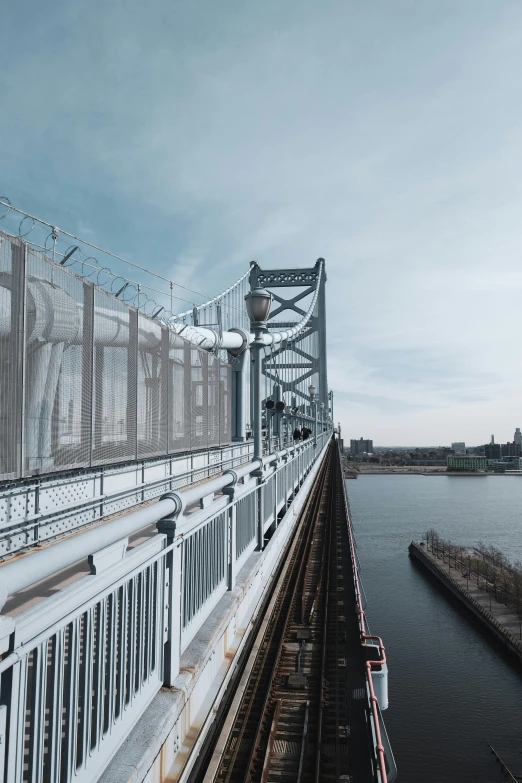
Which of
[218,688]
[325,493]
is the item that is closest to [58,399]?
[218,688]

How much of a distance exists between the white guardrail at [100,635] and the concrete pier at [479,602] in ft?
91.0

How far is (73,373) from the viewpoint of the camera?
691 centimetres

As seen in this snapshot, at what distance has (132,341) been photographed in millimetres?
9055

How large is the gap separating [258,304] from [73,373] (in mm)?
2460

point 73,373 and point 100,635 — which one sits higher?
point 73,373

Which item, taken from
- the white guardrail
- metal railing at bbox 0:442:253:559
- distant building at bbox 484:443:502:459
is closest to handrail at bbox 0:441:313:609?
the white guardrail

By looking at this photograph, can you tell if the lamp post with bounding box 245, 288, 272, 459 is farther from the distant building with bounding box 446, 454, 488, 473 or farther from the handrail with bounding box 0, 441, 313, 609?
the distant building with bounding box 446, 454, 488, 473

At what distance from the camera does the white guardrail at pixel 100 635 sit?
1.49 m

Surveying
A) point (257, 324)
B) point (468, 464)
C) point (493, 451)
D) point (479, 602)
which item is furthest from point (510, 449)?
point (257, 324)

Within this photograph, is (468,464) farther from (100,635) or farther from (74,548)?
(74,548)

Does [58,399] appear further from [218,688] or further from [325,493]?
[325,493]

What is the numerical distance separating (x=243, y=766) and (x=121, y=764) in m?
2.32

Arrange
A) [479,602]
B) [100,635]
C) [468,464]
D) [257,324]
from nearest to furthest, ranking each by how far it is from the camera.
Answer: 1. [100,635]
2. [257,324]
3. [479,602]
4. [468,464]

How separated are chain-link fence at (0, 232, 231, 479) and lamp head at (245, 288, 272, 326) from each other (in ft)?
7.34
